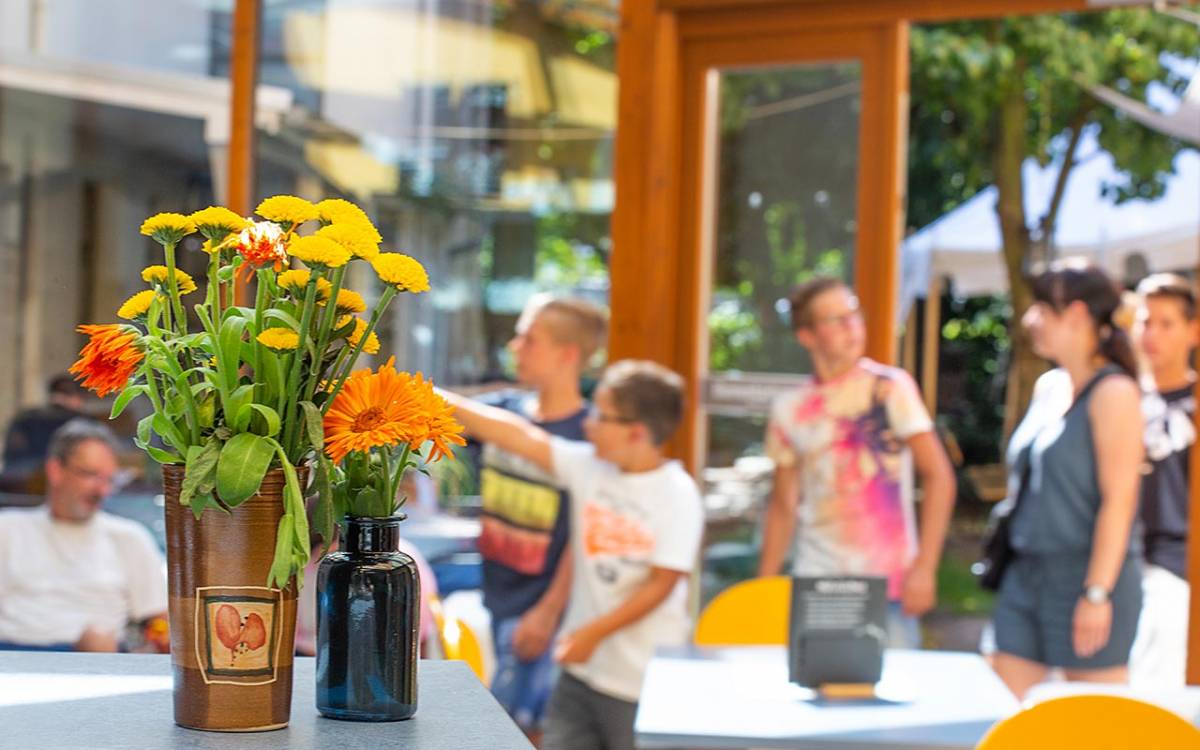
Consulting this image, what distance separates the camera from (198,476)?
60.6 inches

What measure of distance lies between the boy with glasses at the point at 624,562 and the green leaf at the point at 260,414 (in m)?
2.27

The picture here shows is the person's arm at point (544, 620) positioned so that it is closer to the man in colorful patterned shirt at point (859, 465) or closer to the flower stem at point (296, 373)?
the man in colorful patterned shirt at point (859, 465)

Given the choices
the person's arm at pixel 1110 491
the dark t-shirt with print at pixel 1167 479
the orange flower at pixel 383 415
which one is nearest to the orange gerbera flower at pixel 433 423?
the orange flower at pixel 383 415

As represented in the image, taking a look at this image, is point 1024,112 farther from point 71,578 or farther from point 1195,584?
point 71,578

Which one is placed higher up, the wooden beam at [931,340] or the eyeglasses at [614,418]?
the wooden beam at [931,340]

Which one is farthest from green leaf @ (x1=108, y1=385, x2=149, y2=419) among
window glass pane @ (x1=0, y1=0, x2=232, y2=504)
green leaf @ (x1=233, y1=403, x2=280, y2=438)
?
window glass pane @ (x1=0, y1=0, x2=232, y2=504)

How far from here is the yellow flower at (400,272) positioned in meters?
1.57

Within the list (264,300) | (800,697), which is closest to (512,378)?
(800,697)

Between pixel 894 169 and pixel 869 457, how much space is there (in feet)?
2.97

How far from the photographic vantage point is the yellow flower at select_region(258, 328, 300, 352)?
1536 millimetres

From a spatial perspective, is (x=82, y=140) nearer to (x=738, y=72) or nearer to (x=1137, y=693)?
(x=738, y=72)

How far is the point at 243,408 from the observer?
158 cm

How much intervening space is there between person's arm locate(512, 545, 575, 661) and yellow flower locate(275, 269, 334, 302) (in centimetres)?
276

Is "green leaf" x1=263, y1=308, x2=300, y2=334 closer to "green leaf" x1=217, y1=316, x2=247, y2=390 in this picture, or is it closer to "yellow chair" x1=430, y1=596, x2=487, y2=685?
"green leaf" x1=217, y1=316, x2=247, y2=390
